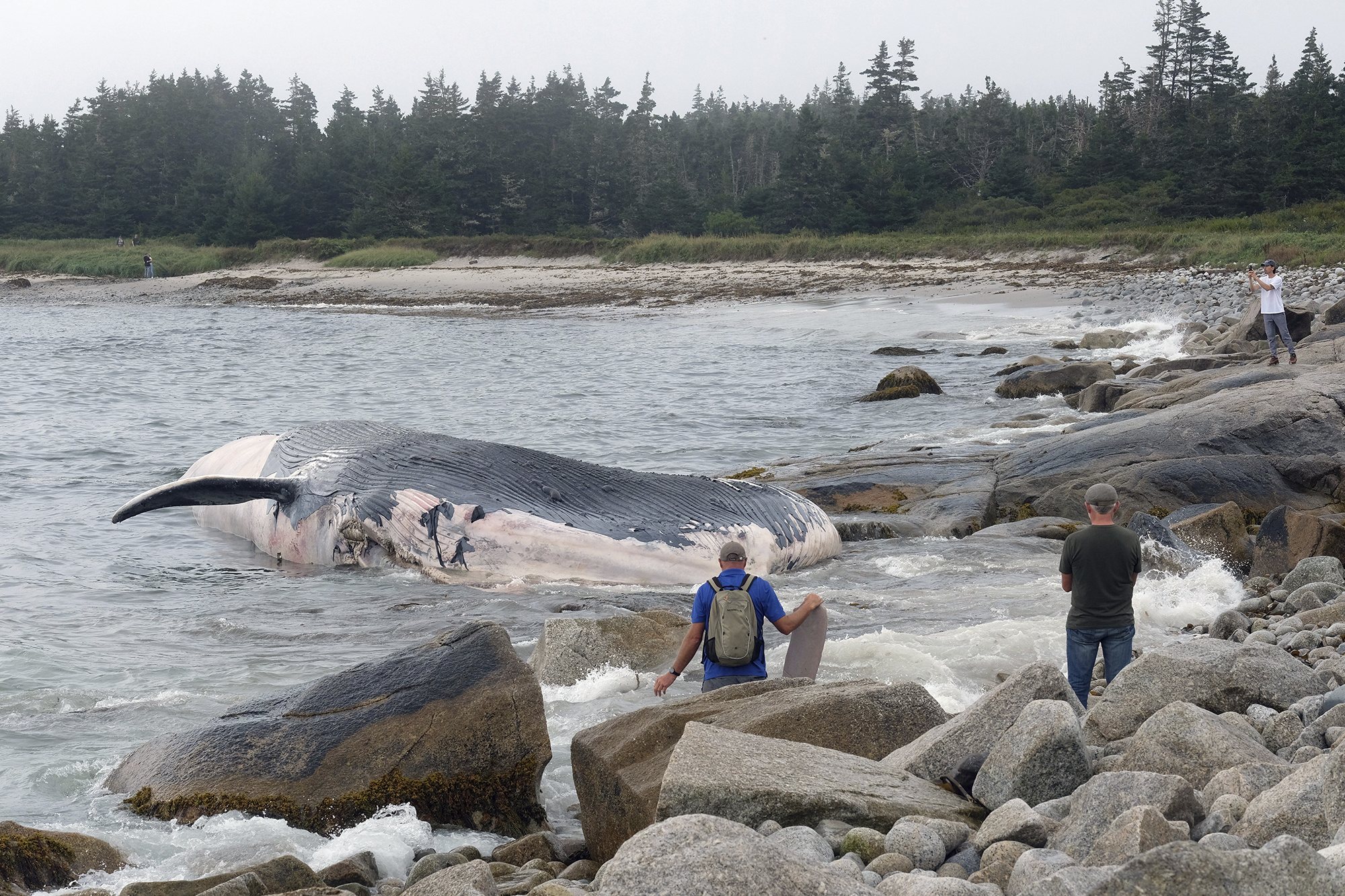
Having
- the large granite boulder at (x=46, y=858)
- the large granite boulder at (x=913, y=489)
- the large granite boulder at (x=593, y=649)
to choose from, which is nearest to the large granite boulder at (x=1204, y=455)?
the large granite boulder at (x=913, y=489)

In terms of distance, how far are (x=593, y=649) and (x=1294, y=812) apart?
14.9 ft

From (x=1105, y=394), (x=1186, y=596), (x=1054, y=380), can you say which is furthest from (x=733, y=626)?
(x=1054, y=380)

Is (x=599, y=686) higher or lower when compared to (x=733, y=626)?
lower

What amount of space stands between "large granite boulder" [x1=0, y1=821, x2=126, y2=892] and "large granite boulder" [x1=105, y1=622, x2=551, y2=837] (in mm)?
568

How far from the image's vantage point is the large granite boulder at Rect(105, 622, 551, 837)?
5.34 metres

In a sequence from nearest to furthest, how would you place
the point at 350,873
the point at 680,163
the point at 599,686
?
the point at 350,873 → the point at 599,686 → the point at 680,163

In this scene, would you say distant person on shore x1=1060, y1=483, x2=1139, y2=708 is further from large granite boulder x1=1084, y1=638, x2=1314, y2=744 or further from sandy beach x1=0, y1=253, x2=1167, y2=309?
sandy beach x1=0, y1=253, x2=1167, y2=309

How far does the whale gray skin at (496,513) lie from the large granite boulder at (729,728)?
12.3 ft

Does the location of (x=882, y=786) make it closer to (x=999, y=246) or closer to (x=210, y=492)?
(x=210, y=492)

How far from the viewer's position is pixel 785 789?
4.21 metres

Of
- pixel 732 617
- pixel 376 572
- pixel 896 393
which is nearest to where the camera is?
pixel 732 617

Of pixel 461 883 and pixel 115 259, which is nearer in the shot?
pixel 461 883

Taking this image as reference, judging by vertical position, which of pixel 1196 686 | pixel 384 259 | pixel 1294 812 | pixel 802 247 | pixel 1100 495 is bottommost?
pixel 1196 686

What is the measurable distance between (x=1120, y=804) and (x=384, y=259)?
221 ft
